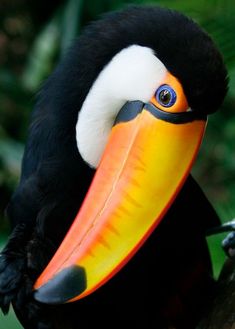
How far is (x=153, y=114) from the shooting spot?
1782 millimetres

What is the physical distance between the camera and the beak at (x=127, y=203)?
1.72 meters

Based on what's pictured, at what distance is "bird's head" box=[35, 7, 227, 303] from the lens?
173 cm

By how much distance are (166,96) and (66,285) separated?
0.47 m

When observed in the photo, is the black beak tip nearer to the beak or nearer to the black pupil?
the beak

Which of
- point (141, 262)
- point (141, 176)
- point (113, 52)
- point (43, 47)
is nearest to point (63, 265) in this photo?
point (141, 176)

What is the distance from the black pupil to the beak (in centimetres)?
3

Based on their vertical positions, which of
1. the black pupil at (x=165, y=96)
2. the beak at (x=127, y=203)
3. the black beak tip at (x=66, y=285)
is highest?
the black pupil at (x=165, y=96)

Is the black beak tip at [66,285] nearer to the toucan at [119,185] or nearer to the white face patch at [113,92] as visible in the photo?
the toucan at [119,185]

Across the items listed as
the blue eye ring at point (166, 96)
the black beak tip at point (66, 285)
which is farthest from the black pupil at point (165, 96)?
the black beak tip at point (66, 285)

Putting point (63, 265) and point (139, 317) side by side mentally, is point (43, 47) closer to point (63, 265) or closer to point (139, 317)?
point (139, 317)

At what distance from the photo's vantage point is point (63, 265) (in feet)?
5.65

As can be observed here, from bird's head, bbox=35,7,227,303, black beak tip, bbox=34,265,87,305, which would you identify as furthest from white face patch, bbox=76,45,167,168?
black beak tip, bbox=34,265,87,305

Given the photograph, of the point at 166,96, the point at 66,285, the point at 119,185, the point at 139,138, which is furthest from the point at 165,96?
the point at 66,285

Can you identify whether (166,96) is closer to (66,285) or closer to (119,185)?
(119,185)
